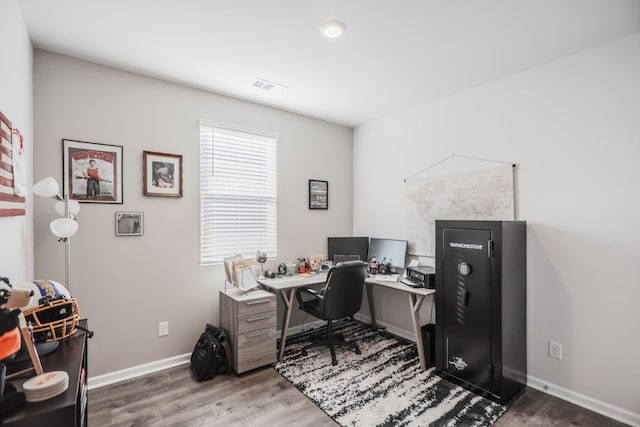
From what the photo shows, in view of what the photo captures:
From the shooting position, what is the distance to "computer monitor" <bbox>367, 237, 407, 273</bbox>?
356 centimetres

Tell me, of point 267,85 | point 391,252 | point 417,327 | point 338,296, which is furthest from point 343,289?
point 267,85

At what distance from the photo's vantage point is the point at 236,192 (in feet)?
11.0

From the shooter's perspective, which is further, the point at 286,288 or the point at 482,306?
the point at 286,288

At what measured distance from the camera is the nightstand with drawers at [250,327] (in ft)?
9.04

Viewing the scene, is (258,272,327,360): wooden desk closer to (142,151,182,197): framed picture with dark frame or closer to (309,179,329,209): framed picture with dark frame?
(309,179,329,209): framed picture with dark frame

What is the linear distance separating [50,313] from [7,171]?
71 cm

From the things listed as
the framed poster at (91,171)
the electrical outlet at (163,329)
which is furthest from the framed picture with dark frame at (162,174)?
the electrical outlet at (163,329)

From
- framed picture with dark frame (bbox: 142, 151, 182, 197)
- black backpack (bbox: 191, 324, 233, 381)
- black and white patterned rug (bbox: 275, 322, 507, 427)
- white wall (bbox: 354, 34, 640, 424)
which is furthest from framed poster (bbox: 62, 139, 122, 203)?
white wall (bbox: 354, 34, 640, 424)

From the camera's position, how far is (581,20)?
6.58 ft

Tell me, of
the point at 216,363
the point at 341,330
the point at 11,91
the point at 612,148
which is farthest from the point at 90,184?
→ the point at 612,148

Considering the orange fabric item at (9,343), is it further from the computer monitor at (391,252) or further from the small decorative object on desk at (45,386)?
the computer monitor at (391,252)

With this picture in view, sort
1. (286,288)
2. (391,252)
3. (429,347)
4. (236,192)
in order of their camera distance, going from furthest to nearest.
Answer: (391,252) → (236,192) → (286,288) → (429,347)

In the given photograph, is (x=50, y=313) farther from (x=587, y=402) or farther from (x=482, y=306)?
(x=587, y=402)

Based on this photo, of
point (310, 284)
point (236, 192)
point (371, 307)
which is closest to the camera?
point (310, 284)
